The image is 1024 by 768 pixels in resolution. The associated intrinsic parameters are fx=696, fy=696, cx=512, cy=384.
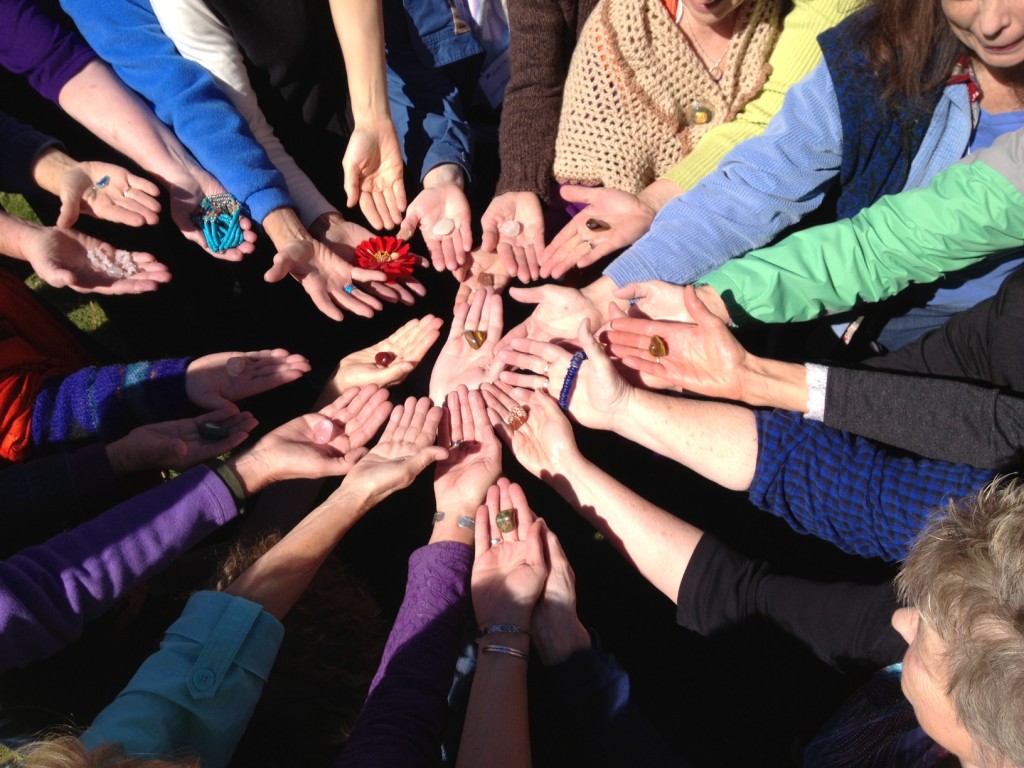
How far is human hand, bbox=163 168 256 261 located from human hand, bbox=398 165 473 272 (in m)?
0.68

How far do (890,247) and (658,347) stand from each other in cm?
84

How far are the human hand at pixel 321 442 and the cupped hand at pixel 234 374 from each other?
22 centimetres

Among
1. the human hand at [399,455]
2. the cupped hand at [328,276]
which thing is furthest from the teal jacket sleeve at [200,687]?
the cupped hand at [328,276]

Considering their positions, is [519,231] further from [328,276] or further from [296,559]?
[296,559]

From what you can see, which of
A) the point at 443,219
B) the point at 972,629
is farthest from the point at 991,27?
the point at 443,219

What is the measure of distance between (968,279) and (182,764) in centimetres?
285

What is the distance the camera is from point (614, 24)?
2.69m

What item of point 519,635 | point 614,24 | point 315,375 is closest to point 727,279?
point 614,24

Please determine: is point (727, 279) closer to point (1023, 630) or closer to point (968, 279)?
point (968, 279)

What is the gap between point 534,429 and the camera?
2775 millimetres

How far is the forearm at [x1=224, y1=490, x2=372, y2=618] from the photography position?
6.75 ft

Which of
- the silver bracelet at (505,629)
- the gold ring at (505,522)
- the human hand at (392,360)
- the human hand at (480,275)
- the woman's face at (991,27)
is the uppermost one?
the woman's face at (991,27)

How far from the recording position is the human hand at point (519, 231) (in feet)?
10.3

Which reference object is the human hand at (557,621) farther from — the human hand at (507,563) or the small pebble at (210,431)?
the small pebble at (210,431)
